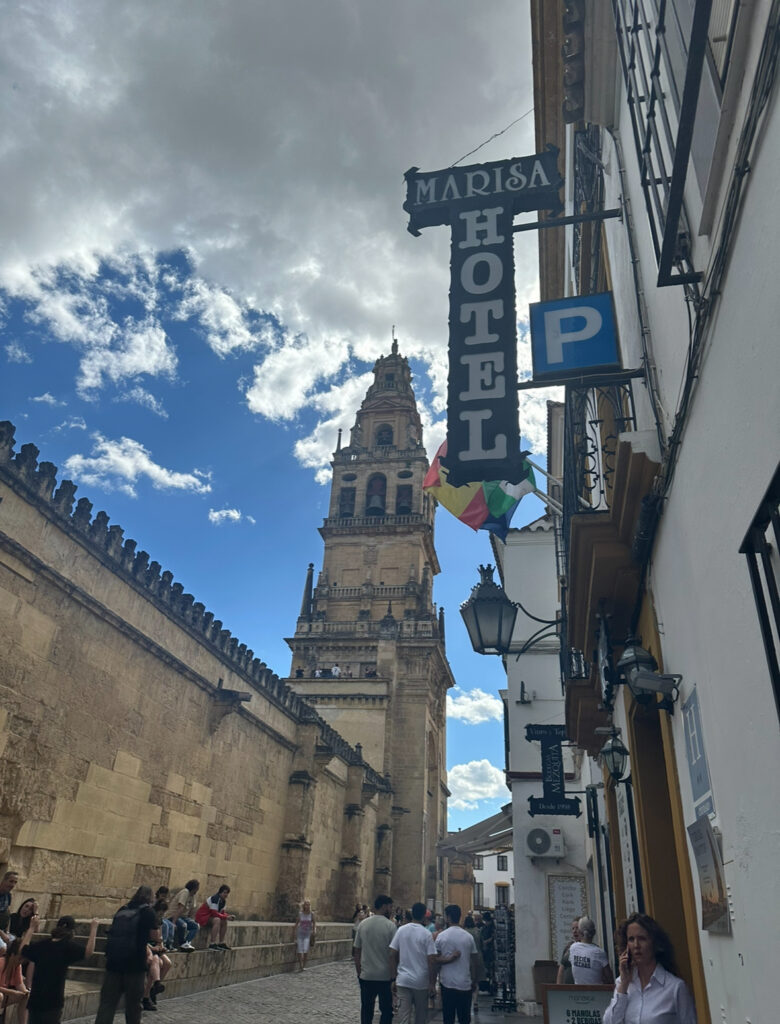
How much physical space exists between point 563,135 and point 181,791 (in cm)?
1346

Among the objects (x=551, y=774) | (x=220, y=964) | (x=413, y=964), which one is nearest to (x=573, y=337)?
(x=413, y=964)

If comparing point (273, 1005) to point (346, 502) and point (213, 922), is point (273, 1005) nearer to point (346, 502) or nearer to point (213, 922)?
point (213, 922)

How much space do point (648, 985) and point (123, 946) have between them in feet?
15.0

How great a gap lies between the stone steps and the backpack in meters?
2.37

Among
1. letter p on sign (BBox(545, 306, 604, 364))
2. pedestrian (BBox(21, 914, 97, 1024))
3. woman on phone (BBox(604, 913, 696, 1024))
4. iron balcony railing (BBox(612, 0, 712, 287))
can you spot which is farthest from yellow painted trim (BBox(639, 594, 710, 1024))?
pedestrian (BBox(21, 914, 97, 1024))

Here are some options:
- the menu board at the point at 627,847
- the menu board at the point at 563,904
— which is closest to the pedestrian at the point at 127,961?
the menu board at the point at 627,847

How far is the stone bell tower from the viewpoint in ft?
115

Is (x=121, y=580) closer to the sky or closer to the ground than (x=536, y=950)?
closer to the sky

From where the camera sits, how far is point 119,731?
41.4 feet

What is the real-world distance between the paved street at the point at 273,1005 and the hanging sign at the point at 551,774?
10.3 feet

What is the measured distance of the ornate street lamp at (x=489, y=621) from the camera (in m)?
7.77

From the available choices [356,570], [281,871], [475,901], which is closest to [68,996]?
[281,871]

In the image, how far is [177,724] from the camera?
48.0ft

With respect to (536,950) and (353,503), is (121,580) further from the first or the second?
(353,503)
